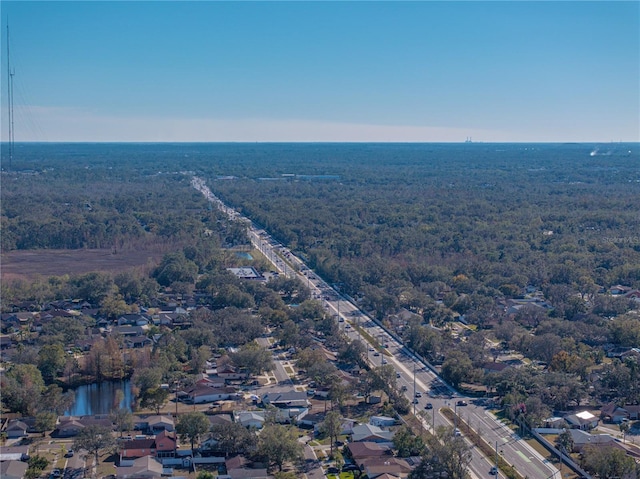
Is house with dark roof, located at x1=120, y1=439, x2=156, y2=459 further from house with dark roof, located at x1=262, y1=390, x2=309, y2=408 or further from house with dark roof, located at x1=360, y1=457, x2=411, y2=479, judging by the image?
house with dark roof, located at x1=360, y1=457, x2=411, y2=479

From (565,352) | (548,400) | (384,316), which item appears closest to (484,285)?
(384,316)

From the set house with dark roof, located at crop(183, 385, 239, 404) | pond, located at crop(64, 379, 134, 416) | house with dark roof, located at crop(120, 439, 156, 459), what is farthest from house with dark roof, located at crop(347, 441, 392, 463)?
pond, located at crop(64, 379, 134, 416)

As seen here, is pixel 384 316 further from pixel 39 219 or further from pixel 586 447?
pixel 39 219

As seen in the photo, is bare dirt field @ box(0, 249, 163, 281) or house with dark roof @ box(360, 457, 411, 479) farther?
bare dirt field @ box(0, 249, 163, 281)

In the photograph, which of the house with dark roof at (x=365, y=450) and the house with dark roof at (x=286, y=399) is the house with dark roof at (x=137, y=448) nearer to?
the house with dark roof at (x=286, y=399)

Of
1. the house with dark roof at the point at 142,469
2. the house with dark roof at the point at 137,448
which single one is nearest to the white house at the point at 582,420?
the house with dark roof at the point at 142,469

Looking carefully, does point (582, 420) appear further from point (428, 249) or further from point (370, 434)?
point (428, 249)

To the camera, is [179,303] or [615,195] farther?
[615,195]

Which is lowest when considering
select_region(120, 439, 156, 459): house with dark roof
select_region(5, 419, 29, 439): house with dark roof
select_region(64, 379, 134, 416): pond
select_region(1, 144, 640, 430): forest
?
select_region(64, 379, 134, 416): pond
